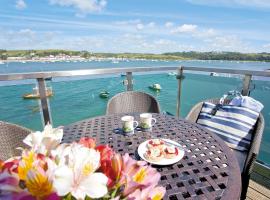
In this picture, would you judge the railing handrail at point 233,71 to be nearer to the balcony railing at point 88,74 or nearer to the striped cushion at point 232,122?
the balcony railing at point 88,74

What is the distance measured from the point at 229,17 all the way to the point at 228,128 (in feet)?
68.2

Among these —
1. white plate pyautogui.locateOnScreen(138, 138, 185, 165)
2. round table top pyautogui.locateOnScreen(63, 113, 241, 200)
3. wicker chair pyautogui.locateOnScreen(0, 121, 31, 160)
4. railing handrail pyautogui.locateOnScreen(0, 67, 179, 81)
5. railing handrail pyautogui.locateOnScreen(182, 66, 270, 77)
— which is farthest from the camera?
railing handrail pyautogui.locateOnScreen(182, 66, 270, 77)

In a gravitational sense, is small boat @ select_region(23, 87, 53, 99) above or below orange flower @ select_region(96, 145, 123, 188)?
below

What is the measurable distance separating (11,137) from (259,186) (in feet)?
9.14

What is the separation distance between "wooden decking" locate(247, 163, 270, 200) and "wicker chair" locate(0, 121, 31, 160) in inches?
96.0

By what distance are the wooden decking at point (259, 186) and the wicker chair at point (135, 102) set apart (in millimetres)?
1489

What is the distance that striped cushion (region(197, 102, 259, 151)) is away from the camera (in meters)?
2.24

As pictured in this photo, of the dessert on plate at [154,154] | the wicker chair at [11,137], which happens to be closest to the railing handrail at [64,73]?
the wicker chair at [11,137]

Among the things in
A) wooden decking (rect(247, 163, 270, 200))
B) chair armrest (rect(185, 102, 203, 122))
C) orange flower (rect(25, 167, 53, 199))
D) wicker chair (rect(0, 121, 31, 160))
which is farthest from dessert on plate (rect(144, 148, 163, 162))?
wooden decking (rect(247, 163, 270, 200))

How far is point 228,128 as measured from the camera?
93.7 inches

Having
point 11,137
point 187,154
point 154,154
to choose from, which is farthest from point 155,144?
point 11,137

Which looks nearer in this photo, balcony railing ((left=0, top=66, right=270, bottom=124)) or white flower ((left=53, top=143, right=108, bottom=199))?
white flower ((left=53, top=143, right=108, bottom=199))

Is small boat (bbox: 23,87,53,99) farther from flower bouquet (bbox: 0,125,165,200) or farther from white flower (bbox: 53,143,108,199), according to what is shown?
white flower (bbox: 53,143,108,199)

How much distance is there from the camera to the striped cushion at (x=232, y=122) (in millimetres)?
2242
